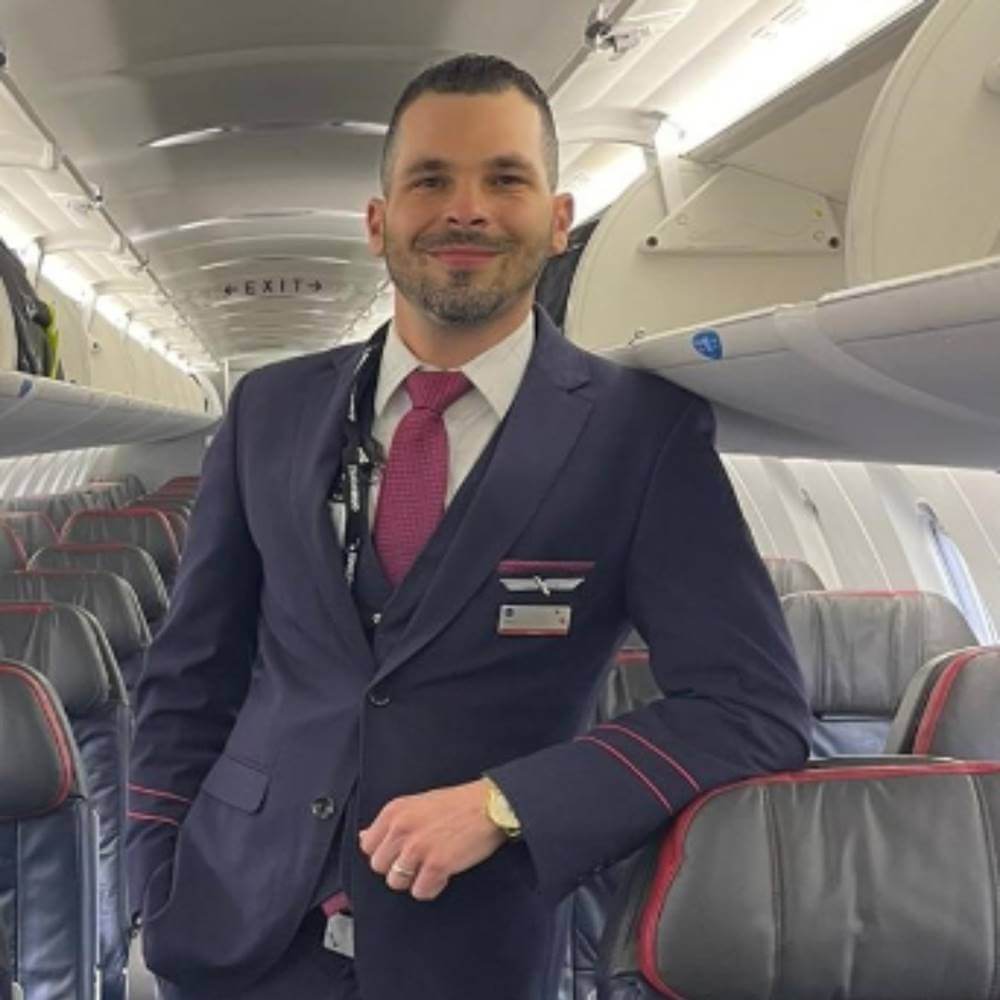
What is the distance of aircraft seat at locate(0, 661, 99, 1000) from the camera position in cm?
321

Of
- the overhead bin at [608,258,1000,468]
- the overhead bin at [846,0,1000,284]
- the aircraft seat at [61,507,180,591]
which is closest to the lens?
the overhead bin at [608,258,1000,468]

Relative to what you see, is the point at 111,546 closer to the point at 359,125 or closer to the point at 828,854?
the point at 359,125

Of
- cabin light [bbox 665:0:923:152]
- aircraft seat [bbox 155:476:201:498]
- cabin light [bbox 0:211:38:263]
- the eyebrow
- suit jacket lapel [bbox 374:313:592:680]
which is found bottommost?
suit jacket lapel [bbox 374:313:592:680]

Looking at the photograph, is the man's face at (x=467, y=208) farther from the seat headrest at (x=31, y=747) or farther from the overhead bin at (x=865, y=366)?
the seat headrest at (x=31, y=747)

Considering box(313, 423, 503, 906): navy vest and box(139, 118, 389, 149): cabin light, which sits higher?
box(139, 118, 389, 149): cabin light

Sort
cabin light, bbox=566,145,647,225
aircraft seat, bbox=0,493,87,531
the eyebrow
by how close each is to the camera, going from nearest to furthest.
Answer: the eyebrow
cabin light, bbox=566,145,647,225
aircraft seat, bbox=0,493,87,531

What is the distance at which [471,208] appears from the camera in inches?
81.1

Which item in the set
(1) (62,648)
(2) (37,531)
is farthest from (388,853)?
(2) (37,531)

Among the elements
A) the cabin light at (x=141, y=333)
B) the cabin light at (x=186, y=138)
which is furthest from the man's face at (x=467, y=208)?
the cabin light at (x=141, y=333)

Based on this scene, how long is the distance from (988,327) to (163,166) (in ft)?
19.8

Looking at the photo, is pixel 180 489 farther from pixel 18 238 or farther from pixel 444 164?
pixel 444 164

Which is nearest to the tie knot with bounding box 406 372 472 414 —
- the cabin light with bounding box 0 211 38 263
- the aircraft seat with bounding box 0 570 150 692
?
the aircraft seat with bounding box 0 570 150 692

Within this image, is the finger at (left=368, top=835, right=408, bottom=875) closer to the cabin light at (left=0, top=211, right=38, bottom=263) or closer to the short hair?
the short hair

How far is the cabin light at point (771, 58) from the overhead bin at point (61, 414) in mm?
2257
